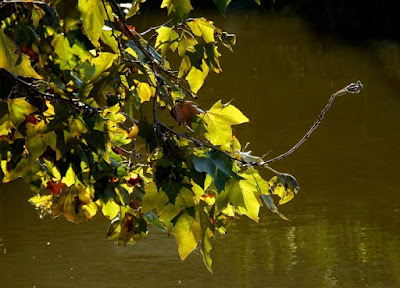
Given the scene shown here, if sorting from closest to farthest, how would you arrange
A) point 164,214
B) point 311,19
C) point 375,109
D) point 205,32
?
point 164,214 < point 205,32 < point 375,109 < point 311,19

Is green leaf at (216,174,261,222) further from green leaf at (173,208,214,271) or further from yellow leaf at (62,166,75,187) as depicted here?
yellow leaf at (62,166,75,187)

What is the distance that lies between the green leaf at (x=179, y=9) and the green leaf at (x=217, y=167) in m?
0.23

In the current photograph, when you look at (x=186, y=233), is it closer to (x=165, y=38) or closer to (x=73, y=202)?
(x=165, y=38)

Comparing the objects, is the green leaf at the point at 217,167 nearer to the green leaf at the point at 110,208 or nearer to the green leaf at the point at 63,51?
the green leaf at the point at 63,51

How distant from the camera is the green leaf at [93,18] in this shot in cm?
165

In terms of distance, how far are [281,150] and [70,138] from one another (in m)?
6.81

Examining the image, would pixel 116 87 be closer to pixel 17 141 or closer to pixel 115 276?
pixel 17 141

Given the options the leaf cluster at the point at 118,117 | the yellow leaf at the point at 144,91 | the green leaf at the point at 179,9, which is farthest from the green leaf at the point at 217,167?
the yellow leaf at the point at 144,91

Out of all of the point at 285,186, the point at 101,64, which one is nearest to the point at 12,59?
the point at 101,64

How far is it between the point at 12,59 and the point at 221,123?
47 centimetres

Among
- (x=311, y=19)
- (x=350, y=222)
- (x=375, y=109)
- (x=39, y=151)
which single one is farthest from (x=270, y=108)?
(x=39, y=151)

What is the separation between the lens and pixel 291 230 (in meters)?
6.56

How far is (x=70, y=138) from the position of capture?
6.31 feet

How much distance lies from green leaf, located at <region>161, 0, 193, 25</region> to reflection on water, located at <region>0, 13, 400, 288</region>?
3839 millimetres
